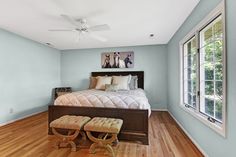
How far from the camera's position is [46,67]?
4.86 meters

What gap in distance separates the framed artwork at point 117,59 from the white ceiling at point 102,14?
145 centimetres

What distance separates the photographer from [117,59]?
514cm

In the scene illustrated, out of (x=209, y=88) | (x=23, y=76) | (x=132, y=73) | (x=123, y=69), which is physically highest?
(x=123, y=69)

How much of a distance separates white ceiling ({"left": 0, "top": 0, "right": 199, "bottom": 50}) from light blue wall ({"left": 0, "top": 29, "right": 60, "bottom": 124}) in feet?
1.53

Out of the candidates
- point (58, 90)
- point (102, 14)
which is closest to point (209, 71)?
point (102, 14)

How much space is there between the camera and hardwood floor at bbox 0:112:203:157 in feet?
6.98

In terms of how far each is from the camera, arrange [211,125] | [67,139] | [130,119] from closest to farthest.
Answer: [211,125]
[67,139]
[130,119]

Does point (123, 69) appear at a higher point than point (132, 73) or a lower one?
higher

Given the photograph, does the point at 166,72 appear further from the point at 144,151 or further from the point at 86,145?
the point at 86,145

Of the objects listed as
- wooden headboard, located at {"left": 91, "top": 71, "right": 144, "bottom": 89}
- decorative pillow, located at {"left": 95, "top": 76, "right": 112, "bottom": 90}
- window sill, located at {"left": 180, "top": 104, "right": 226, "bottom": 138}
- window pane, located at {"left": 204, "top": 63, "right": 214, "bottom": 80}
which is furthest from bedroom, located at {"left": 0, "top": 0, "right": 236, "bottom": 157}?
decorative pillow, located at {"left": 95, "top": 76, "right": 112, "bottom": 90}

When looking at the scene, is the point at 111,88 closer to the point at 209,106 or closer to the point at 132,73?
the point at 132,73

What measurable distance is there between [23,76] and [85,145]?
2.87 m

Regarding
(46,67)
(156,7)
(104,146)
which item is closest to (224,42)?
(156,7)

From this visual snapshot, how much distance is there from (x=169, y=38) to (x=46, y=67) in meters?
4.19
